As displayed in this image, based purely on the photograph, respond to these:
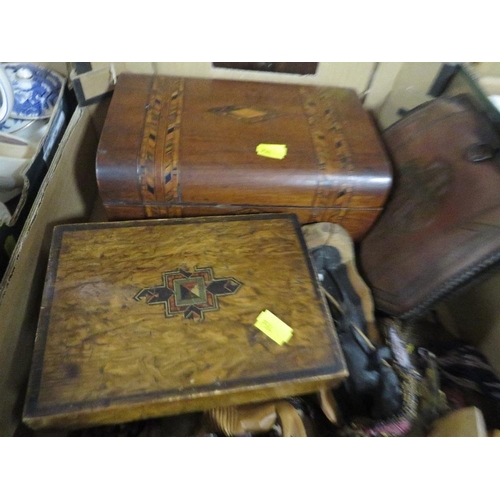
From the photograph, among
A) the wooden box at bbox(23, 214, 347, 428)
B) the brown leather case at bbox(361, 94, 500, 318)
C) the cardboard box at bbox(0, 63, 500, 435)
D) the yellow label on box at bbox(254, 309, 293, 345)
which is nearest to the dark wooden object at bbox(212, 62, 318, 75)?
the cardboard box at bbox(0, 63, 500, 435)

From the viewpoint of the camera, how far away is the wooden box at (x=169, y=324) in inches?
28.0

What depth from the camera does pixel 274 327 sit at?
2.65ft

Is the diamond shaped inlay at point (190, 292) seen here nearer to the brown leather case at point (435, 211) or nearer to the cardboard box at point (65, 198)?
the cardboard box at point (65, 198)

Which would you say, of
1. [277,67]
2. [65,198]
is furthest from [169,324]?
[277,67]

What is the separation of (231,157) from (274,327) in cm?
46

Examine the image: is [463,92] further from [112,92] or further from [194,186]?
[112,92]

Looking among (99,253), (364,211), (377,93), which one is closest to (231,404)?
(99,253)

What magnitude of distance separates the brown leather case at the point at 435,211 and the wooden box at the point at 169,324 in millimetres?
273

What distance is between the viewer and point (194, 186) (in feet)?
3.13

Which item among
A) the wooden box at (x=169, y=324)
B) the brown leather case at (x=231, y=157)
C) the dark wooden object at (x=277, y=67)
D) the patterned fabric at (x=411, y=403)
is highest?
the dark wooden object at (x=277, y=67)

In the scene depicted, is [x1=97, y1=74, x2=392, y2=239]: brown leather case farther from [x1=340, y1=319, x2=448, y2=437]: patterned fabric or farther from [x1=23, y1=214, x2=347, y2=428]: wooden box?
[x1=340, y1=319, x2=448, y2=437]: patterned fabric

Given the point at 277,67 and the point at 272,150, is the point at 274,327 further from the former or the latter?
the point at 277,67

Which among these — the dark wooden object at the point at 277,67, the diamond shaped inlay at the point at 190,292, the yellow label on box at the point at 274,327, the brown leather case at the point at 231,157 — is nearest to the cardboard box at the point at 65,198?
the dark wooden object at the point at 277,67

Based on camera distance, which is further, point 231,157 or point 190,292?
point 231,157
